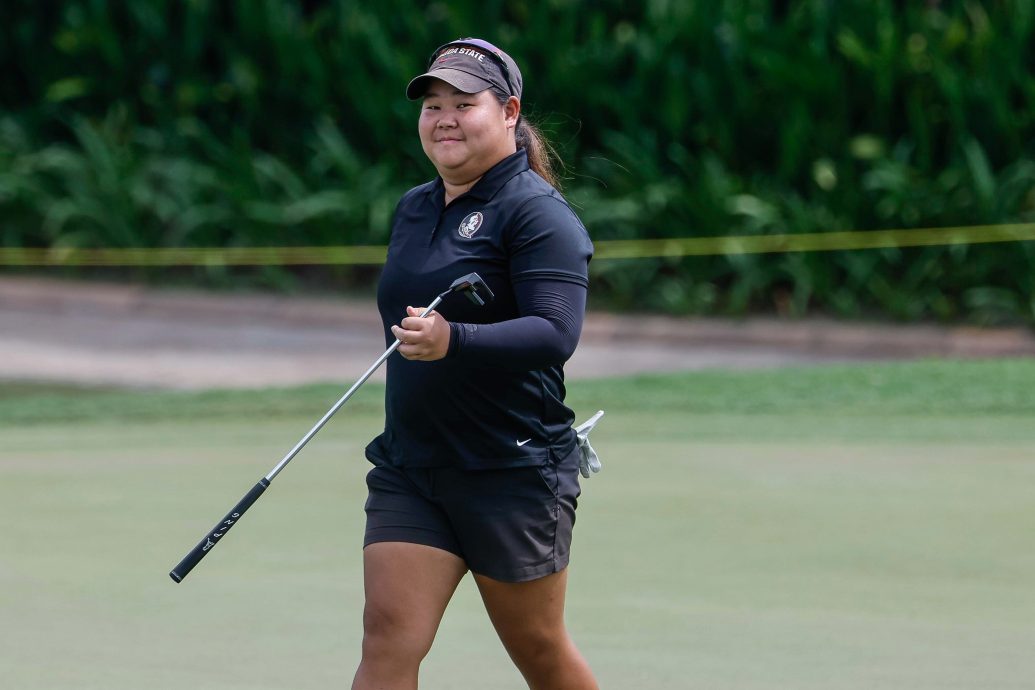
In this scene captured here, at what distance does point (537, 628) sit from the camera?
4.04m

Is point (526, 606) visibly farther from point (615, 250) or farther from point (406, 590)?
point (615, 250)

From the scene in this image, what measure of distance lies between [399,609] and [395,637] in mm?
60

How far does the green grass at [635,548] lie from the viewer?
16.8 ft

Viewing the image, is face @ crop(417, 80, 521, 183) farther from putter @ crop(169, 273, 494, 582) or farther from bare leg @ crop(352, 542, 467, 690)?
bare leg @ crop(352, 542, 467, 690)

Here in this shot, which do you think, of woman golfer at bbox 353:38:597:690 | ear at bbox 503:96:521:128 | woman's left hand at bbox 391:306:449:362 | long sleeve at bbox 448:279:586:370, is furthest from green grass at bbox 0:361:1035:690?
ear at bbox 503:96:521:128

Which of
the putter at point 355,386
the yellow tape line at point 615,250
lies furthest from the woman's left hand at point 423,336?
the yellow tape line at point 615,250

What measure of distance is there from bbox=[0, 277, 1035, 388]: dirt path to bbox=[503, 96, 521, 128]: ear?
8559 millimetres

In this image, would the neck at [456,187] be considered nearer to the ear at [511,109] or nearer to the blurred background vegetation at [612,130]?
the ear at [511,109]

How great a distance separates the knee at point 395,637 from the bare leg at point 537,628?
198 millimetres

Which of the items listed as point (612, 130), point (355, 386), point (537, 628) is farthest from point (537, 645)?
point (612, 130)

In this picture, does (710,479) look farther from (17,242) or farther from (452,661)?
(17,242)

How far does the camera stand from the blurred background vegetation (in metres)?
14.5

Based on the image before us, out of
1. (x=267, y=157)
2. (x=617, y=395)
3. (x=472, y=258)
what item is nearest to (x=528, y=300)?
(x=472, y=258)

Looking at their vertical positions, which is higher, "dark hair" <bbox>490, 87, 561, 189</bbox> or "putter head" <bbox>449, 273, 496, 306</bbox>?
"dark hair" <bbox>490, 87, 561, 189</bbox>
